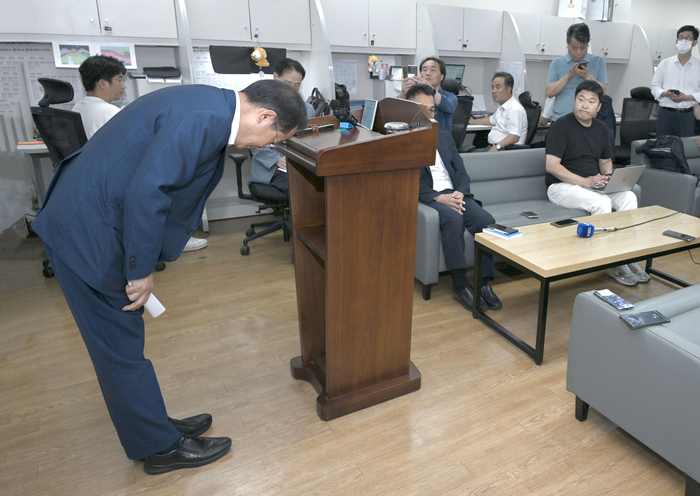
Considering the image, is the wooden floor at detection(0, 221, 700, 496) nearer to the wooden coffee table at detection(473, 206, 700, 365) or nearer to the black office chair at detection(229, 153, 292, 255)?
the wooden coffee table at detection(473, 206, 700, 365)

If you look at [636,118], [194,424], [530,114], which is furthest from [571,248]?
[636,118]

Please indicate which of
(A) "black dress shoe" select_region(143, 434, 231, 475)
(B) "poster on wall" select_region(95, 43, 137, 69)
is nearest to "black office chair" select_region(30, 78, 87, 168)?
(B) "poster on wall" select_region(95, 43, 137, 69)

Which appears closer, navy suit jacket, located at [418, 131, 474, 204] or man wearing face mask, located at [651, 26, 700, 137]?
navy suit jacket, located at [418, 131, 474, 204]

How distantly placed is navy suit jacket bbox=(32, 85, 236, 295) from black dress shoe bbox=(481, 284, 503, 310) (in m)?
1.84

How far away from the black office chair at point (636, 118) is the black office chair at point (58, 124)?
519 centimetres

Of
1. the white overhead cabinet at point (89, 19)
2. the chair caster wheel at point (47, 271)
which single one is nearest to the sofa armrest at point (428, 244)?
the chair caster wheel at point (47, 271)

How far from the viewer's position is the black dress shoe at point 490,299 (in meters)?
2.66

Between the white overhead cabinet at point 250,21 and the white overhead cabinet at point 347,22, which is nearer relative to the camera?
the white overhead cabinet at point 250,21

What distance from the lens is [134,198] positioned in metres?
1.16

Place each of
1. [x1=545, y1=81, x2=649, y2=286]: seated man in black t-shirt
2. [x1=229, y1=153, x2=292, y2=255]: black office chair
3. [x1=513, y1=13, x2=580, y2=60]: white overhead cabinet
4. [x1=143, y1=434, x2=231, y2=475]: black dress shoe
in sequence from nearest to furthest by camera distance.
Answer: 1. [x1=143, y1=434, x2=231, y2=475]: black dress shoe
2. [x1=545, y1=81, x2=649, y2=286]: seated man in black t-shirt
3. [x1=229, y1=153, x2=292, y2=255]: black office chair
4. [x1=513, y1=13, x2=580, y2=60]: white overhead cabinet

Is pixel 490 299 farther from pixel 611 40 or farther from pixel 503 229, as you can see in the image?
pixel 611 40

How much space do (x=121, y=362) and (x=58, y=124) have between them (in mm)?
1978

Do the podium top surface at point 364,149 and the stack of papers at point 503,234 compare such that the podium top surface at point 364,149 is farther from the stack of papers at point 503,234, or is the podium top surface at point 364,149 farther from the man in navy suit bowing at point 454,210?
the man in navy suit bowing at point 454,210

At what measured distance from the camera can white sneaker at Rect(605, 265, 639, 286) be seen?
2928mm
